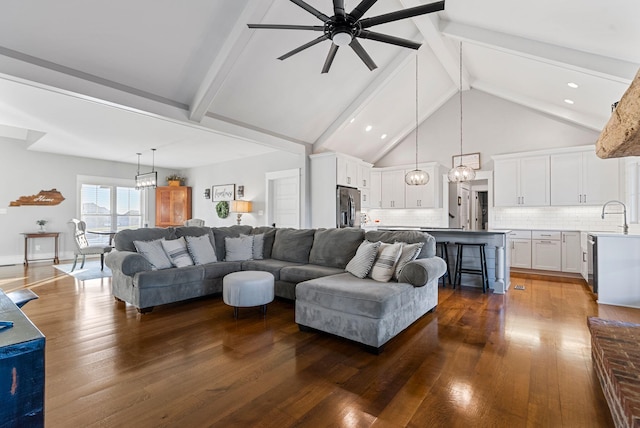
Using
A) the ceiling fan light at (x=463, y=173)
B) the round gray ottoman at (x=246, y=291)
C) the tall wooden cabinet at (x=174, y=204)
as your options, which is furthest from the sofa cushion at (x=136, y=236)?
the tall wooden cabinet at (x=174, y=204)

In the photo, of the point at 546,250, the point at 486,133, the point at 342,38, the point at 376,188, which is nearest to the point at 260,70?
the point at 342,38

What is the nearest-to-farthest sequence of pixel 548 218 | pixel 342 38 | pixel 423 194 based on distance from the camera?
1. pixel 342 38
2. pixel 548 218
3. pixel 423 194

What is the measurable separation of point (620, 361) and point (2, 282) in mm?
7604

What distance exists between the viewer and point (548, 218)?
6246 millimetres

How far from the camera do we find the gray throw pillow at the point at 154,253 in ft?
12.2

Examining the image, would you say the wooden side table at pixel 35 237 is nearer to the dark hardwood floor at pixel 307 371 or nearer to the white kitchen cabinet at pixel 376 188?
the dark hardwood floor at pixel 307 371

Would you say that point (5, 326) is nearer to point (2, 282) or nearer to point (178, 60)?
point (178, 60)

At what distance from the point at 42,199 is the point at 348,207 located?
23.5 feet

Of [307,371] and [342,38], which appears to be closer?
[307,371]

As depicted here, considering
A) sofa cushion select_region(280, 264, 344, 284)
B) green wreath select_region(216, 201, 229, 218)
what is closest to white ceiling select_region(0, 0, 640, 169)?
green wreath select_region(216, 201, 229, 218)

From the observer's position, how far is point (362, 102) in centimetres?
600

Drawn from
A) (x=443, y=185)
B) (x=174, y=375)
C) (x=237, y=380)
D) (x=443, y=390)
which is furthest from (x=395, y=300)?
(x=443, y=185)

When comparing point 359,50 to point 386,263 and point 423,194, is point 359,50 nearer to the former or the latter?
point 386,263

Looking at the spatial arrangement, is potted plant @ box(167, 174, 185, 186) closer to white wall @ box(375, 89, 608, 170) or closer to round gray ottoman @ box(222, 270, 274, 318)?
white wall @ box(375, 89, 608, 170)
